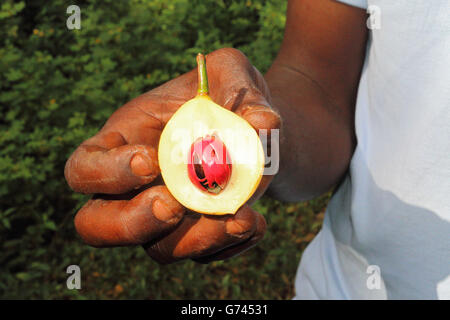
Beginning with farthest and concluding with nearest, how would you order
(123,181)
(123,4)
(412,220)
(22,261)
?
(123,4) → (22,261) → (412,220) → (123,181)

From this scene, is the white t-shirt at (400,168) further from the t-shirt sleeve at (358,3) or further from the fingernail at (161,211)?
the fingernail at (161,211)

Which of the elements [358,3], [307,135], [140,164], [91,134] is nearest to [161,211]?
[140,164]

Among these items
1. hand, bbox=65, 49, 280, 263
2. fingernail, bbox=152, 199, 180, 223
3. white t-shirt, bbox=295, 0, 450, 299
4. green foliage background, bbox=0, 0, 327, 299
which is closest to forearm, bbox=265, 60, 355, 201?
white t-shirt, bbox=295, 0, 450, 299

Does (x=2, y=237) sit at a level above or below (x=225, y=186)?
below

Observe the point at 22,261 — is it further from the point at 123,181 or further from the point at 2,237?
the point at 123,181

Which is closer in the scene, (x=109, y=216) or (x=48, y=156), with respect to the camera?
(x=109, y=216)

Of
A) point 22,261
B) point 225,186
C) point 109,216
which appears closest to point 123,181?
point 109,216

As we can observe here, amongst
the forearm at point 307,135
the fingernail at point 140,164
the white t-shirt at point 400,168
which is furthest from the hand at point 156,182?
the white t-shirt at point 400,168

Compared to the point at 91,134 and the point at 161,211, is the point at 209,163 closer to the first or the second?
the point at 161,211

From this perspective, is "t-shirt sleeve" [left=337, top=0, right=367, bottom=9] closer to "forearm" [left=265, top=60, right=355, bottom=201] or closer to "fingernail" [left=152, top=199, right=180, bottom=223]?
"forearm" [left=265, top=60, right=355, bottom=201]
